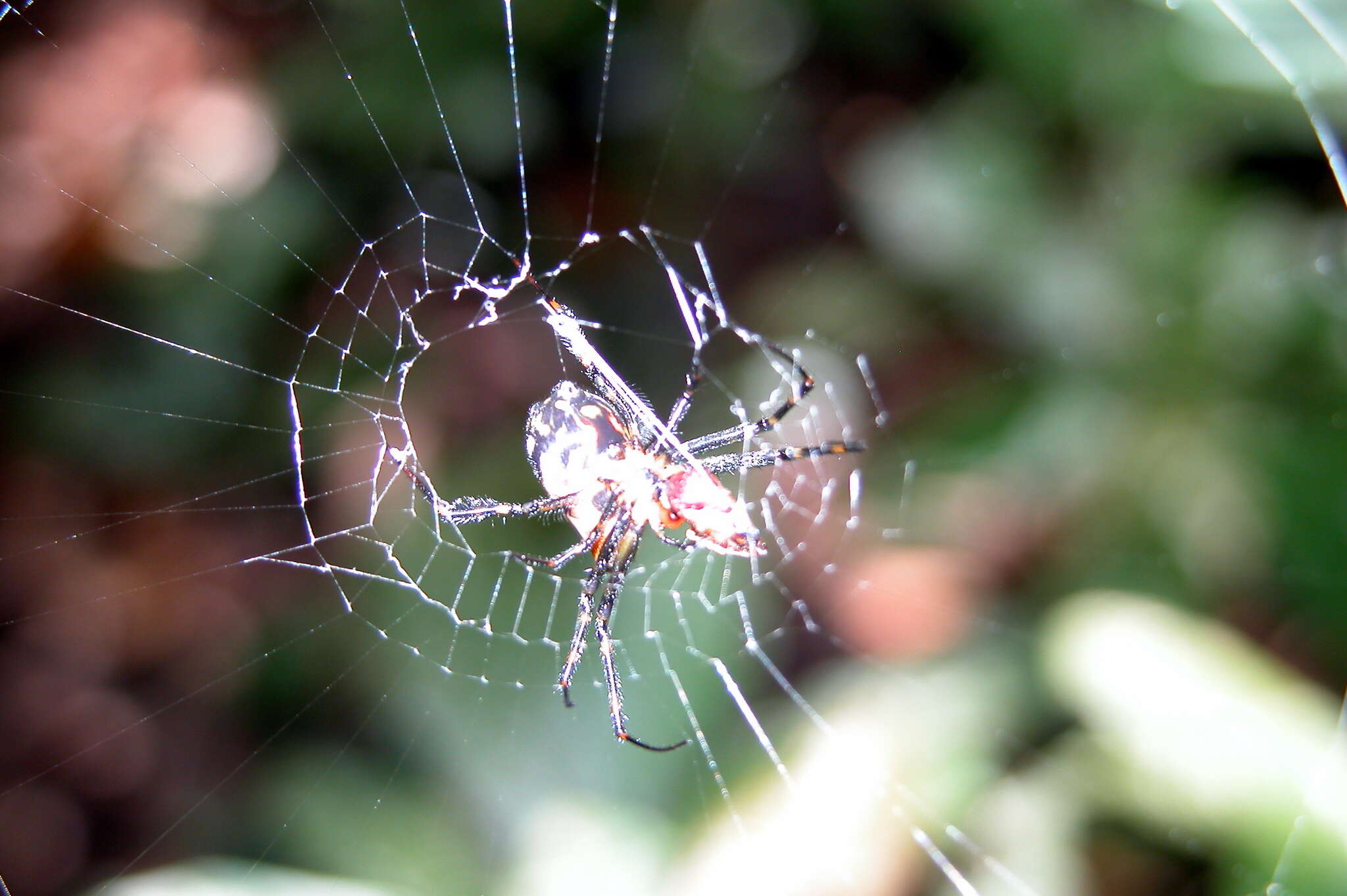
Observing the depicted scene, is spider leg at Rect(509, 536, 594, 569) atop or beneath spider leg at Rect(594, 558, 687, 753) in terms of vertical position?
atop

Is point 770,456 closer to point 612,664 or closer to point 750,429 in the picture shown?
point 750,429

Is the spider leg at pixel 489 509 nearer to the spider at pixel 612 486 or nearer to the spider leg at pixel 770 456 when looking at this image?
the spider at pixel 612 486

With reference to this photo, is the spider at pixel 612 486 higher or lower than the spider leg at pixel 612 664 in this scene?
higher

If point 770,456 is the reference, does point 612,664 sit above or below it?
below

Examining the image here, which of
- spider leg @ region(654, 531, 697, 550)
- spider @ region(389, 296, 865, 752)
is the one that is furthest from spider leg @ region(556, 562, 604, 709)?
spider leg @ region(654, 531, 697, 550)

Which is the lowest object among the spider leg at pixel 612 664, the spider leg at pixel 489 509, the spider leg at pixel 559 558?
the spider leg at pixel 612 664

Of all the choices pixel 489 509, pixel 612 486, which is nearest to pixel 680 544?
pixel 612 486

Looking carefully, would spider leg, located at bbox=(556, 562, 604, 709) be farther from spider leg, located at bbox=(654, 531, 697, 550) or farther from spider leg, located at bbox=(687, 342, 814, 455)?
spider leg, located at bbox=(687, 342, 814, 455)

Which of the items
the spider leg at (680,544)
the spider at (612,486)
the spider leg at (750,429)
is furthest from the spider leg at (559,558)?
the spider leg at (750,429)
